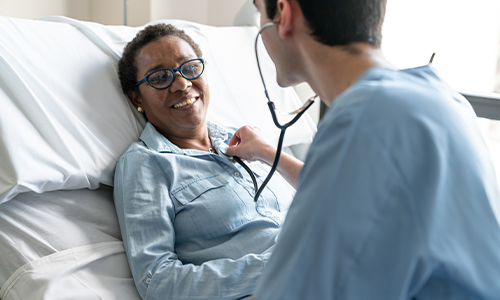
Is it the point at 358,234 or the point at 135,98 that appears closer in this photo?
the point at 358,234

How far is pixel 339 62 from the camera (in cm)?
73

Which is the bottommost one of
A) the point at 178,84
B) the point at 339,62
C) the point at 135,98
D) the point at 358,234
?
the point at 135,98

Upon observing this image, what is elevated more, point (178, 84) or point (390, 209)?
point (390, 209)

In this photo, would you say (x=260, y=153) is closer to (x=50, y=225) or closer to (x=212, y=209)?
(x=212, y=209)

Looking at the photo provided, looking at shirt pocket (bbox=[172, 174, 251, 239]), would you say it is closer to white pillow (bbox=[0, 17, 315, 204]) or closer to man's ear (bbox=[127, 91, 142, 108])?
white pillow (bbox=[0, 17, 315, 204])

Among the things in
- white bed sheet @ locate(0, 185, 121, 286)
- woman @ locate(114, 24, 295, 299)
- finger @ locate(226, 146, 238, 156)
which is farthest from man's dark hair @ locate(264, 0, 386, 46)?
white bed sheet @ locate(0, 185, 121, 286)

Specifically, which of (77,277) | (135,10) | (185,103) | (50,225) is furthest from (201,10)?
(77,277)

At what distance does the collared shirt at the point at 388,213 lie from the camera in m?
0.51

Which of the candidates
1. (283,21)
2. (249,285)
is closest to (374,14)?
(283,21)

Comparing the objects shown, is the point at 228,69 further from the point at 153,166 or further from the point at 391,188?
the point at 391,188

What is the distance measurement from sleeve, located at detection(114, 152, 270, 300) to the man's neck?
0.53 metres

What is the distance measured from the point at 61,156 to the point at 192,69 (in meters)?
0.51

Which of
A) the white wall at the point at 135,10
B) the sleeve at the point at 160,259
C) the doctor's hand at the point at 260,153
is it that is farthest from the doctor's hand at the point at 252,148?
the white wall at the point at 135,10

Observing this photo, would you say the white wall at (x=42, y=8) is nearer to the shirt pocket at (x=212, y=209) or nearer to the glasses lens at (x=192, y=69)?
the glasses lens at (x=192, y=69)
